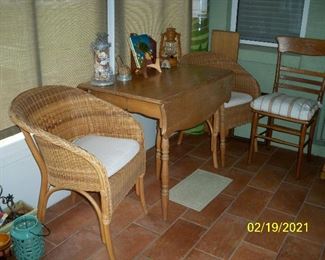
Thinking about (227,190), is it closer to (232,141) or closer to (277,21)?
(232,141)

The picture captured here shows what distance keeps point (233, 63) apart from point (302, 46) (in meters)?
0.54

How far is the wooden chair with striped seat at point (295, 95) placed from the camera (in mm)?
2801

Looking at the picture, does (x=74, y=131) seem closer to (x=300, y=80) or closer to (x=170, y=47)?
(x=170, y=47)

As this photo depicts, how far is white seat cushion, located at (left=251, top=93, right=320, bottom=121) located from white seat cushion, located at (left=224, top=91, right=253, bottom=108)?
0.32 feet

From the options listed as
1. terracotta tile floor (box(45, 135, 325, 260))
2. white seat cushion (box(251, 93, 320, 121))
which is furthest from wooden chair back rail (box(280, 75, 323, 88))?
terracotta tile floor (box(45, 135, 325, 260))

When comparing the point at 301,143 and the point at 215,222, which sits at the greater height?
the point at 301,143

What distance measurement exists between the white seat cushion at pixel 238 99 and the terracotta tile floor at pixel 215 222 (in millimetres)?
510

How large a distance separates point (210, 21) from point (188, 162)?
1343 mm

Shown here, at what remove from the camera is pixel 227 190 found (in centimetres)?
276

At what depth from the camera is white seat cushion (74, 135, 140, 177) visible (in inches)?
77.4

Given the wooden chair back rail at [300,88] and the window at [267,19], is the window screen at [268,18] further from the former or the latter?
the wooden chair back rail at [300,88]

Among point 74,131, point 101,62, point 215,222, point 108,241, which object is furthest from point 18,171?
point 215,222

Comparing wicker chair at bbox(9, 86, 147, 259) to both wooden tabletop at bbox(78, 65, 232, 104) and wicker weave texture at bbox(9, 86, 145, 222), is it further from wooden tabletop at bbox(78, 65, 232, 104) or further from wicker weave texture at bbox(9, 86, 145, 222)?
wooden tabletop at bbox(78, 65, 232, 104)
